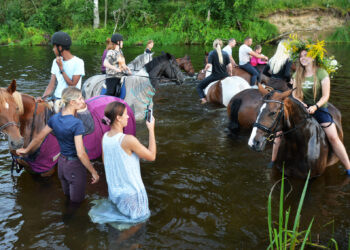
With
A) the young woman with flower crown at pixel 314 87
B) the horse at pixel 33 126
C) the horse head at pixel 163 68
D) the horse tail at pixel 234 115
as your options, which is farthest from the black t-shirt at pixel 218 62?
the horse at pixel 33 126

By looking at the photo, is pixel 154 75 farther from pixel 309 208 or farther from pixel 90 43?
pixel 90 43

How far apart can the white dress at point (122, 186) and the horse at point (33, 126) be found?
1310 mm

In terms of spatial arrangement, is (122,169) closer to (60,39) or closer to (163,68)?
(60,39)

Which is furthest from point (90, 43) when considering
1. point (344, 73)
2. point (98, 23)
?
point (344, 73)

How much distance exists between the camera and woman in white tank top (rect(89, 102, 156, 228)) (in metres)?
3.08

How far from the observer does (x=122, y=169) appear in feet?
10.6

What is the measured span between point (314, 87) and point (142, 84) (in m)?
3.96

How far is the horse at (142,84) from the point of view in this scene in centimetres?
704

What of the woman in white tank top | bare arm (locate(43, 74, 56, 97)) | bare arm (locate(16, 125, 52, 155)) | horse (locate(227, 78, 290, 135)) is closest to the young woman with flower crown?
horse (locate(227, 78, 290, 135))

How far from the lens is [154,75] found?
287 inches

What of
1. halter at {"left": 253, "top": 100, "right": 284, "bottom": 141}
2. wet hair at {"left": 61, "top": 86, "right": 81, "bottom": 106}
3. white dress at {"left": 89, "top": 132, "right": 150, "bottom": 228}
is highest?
wet hair at {"left": 61, "top": 86, "right": 81, "bottom": 106}

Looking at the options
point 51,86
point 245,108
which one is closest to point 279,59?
point 245,108

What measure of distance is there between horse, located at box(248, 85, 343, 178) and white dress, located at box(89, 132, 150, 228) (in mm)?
1631

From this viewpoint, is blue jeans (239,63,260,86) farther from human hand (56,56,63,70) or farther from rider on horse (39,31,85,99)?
human hand (56,56,63,70)
